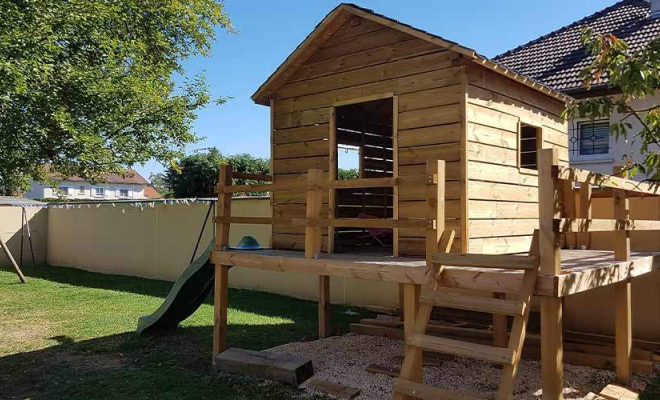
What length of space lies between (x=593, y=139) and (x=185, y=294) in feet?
25.2

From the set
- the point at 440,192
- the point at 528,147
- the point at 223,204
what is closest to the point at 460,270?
the point at 440,192

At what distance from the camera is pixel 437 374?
569cm

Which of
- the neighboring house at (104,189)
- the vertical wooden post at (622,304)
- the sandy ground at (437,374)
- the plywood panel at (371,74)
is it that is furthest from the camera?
the neighboring house at (104,189)

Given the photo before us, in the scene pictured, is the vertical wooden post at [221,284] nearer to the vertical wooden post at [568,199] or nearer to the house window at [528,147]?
the vertical wooden post at [568,199]

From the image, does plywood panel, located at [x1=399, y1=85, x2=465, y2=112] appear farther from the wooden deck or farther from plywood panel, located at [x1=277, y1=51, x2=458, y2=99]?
the wooden deck

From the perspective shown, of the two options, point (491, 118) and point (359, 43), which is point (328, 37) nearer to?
point (359, 43)

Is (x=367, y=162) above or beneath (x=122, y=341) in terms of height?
above

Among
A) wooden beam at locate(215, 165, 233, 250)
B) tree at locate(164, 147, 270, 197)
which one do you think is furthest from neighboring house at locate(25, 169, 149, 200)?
wooden beam at locate(215, 165, 233, 250)

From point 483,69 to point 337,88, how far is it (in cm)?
165

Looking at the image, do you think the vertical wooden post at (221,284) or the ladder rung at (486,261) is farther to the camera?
the vertical wooden post at (221,284)

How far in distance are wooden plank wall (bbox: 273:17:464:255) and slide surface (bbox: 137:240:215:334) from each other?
1042 mm

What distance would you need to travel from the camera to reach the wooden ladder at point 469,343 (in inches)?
137

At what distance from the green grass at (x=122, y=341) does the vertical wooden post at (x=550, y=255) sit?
2.36 m

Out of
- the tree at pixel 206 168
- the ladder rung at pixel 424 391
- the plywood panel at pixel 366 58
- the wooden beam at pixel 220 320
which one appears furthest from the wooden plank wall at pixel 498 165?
the tree at pixel 206 168
